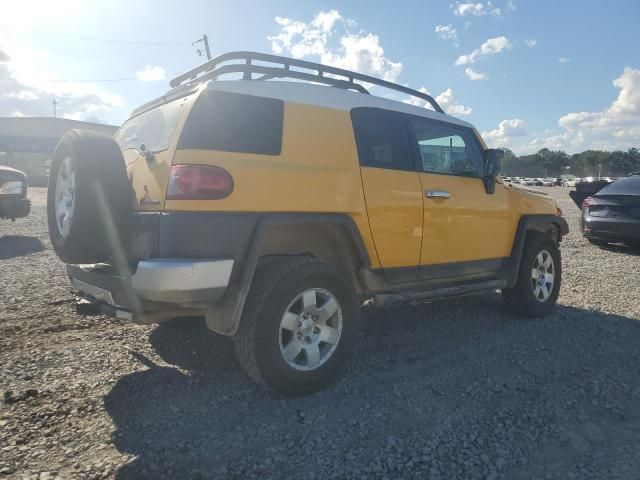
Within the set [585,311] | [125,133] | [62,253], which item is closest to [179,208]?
[62,253]

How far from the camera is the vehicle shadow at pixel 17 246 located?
795 centimetres

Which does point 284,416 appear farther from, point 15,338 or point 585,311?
point 585,311

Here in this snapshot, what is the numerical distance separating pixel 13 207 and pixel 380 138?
28.5 feet

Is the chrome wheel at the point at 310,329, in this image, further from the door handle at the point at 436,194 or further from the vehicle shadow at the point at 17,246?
the vehicle shadow at the point at 17,246

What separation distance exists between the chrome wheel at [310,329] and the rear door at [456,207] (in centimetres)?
110

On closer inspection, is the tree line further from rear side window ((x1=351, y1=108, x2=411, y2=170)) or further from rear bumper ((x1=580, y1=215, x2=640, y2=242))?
rear side window ((x1=351, y1=108, x2=411, y2=170))

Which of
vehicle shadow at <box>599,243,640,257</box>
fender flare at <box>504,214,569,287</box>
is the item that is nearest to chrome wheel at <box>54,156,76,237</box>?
fender flare at <box>504,214,569,287</box>

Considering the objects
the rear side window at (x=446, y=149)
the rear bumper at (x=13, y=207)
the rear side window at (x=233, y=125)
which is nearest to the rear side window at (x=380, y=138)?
the rear side window at (x=446, y=149)

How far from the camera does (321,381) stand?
3.04m

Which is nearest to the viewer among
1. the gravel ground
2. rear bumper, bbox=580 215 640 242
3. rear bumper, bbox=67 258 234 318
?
the gravel ground

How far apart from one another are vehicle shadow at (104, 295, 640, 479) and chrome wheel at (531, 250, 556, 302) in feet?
2.34

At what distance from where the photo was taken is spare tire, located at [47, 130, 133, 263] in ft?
8.79

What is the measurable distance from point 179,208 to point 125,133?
1551 millimetres

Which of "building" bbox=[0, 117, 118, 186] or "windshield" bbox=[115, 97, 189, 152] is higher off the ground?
"building" bbox=[0, 117, 118, 186]
